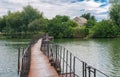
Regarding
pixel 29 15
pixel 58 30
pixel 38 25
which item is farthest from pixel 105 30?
pixel 29 15

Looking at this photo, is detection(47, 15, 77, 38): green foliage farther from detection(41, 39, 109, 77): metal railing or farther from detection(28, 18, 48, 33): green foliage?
detection(41, 39, 109, 77): metal railing

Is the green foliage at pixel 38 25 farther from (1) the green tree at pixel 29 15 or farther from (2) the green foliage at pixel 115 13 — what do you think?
(2) the green foliage at pixel 115 13

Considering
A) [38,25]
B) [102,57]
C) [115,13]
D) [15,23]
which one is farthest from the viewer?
[15,23]

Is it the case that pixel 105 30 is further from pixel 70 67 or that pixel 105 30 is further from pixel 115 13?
pixel 70 67

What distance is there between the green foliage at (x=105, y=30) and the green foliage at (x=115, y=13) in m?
1.98

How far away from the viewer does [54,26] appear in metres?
84.7

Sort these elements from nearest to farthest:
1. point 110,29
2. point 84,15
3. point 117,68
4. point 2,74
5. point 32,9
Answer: point 2,74 → point 117,68 → point 110,29 → point 32,9 → point 84,15

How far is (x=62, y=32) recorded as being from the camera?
84.9 m

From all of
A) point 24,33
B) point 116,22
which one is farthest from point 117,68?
point 24,33

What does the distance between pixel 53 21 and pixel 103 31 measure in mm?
14376

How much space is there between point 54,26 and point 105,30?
13498 millimetres

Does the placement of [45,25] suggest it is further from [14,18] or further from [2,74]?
[2,74]

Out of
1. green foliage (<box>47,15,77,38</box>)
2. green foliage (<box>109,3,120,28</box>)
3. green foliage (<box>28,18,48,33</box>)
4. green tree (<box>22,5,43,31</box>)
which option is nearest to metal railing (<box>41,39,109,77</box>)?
green foliage (<box>47,15,77,38</box>)

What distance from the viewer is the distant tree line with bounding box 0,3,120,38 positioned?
83.2 m
